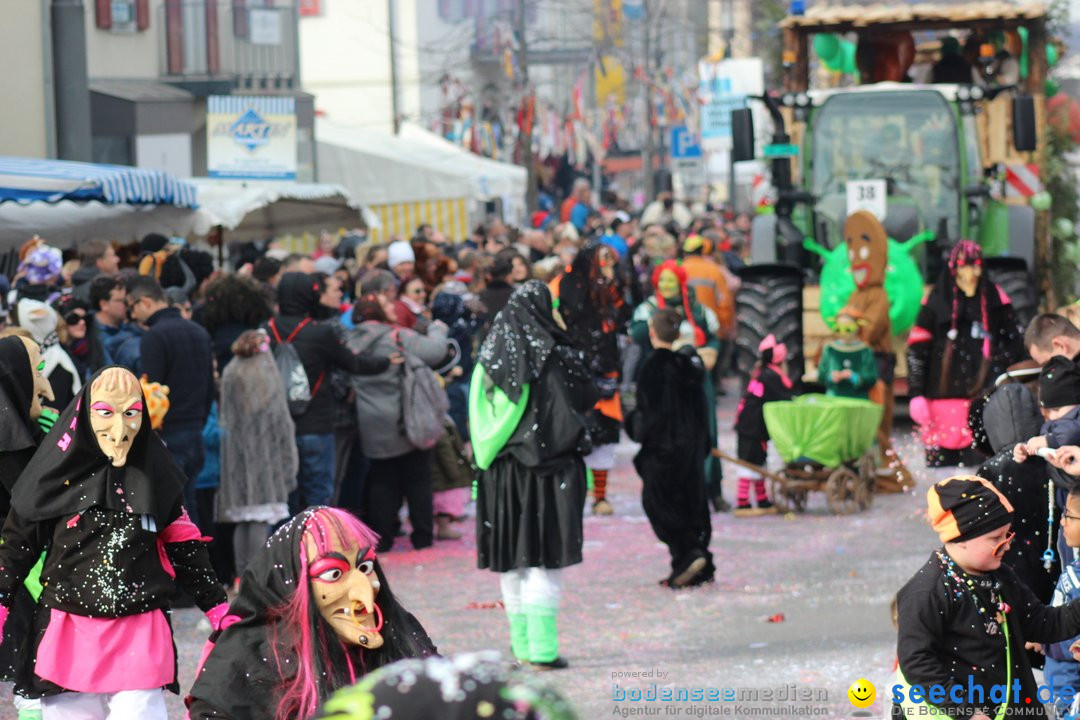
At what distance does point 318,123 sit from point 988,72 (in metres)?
9.97

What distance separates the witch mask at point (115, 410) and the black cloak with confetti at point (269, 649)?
149 cm

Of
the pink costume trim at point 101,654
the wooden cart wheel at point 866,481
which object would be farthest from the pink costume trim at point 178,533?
the wooden cart wheel at point 866,481

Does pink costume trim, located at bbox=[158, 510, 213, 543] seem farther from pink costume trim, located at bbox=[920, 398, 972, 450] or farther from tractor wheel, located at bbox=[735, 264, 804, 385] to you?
tractor wheel, located at bbox=[735, 264, 804, 385]

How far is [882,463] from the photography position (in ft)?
46.1

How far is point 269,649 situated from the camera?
4.35 m

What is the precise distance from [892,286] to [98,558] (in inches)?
416

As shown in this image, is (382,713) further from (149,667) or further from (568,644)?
(568,644)

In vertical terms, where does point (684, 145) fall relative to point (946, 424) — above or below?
above

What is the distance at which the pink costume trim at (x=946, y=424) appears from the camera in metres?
12.3

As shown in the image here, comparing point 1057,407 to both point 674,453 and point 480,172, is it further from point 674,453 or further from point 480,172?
point 480,172

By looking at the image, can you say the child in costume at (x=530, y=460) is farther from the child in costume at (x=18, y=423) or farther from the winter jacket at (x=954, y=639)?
the winter jacket at (x=954, y=639)

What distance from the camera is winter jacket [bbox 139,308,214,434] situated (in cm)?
954

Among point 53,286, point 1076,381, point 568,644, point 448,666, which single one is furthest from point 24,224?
point 448,666

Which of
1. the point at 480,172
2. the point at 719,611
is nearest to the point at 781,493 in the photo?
the point at 719,611
